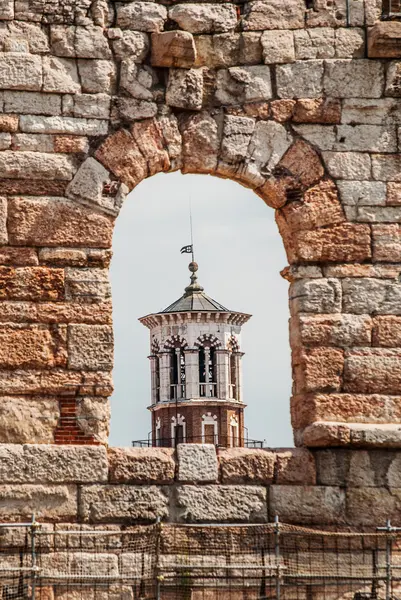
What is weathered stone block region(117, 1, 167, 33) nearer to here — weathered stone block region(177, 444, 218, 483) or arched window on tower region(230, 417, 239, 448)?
weathered stone block region(177, 444, 218, 483)

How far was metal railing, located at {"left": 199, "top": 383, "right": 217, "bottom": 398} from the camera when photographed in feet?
269

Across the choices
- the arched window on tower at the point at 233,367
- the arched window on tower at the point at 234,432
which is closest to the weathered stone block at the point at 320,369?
the arched window on tower at the point at 234,432

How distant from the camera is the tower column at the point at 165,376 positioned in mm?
81625

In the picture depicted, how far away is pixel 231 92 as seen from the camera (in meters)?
12.3

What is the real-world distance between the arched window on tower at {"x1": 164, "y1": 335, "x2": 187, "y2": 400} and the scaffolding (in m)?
68.9

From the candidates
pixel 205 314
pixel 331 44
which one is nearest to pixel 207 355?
pixel 205 314

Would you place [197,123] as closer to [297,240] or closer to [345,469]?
[297,240]

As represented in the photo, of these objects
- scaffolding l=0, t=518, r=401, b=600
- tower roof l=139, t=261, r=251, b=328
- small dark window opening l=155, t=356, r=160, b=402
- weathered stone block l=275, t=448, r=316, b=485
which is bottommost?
scaffolding l=0, t=518, r=401, b=600

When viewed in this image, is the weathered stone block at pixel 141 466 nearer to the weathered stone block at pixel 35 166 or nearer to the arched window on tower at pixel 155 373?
the weathered stone block at pixel 35 166

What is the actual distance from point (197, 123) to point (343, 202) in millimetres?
1250

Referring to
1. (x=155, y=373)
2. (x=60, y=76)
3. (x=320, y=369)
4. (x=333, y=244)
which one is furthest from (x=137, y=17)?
(x=155, y=373)

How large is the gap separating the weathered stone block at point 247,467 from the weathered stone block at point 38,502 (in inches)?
43.7

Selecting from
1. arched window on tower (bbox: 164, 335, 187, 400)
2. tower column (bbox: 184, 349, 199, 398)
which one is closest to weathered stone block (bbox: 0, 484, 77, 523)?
arched window on tower (bbox: 164, 335, 187, 400)

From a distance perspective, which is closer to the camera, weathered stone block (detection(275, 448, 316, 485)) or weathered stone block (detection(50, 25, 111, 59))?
weathered stone block (detection(275, 448, 316, 485))
